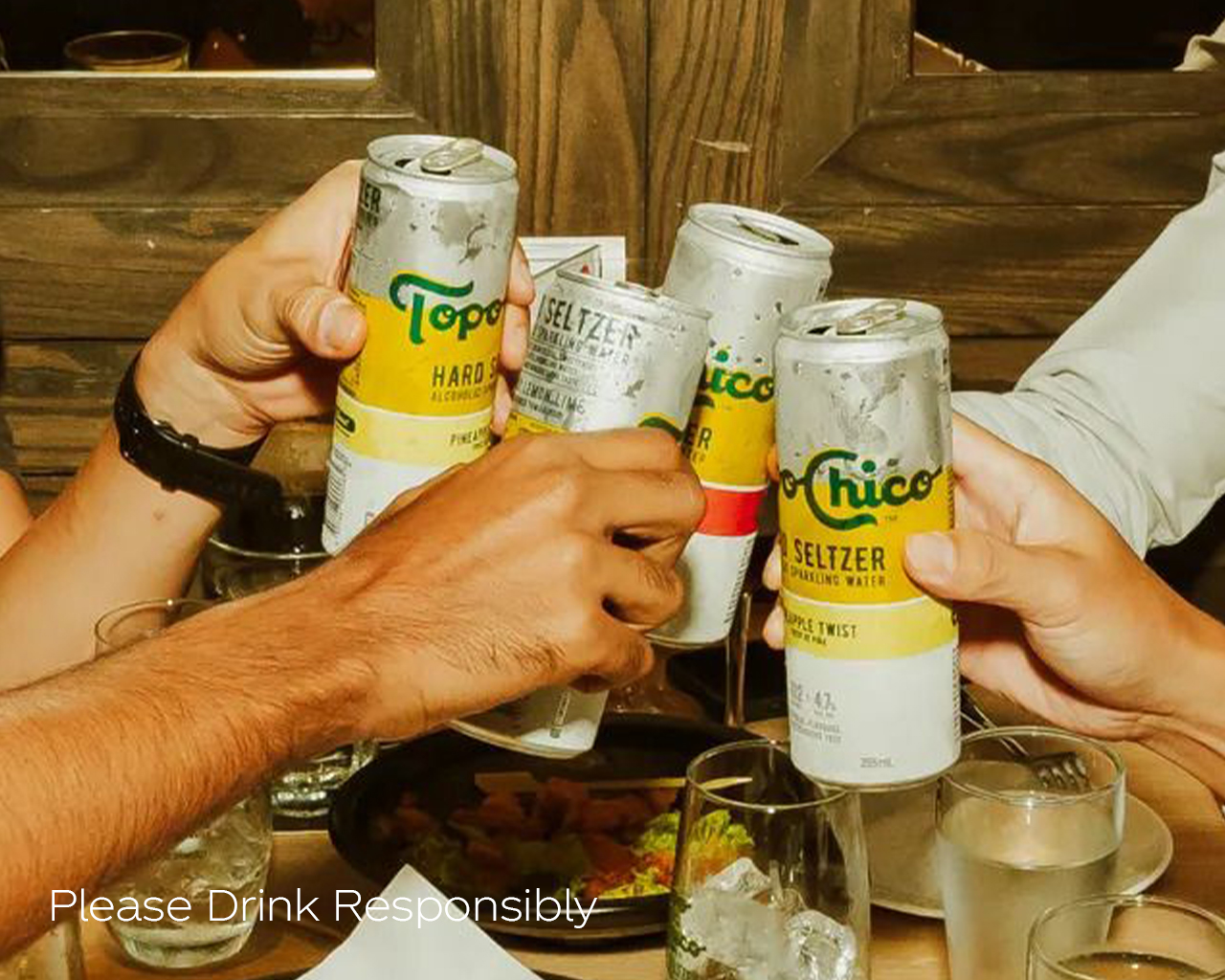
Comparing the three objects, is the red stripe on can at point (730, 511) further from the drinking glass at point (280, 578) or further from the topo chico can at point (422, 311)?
the drinking glass at point (280, 578)

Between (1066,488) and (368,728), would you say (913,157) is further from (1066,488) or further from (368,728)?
(368,728)

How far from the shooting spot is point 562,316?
1.03m

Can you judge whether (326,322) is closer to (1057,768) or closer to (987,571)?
(987,571)

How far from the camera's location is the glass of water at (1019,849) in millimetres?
1117

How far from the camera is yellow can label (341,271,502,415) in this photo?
105 cm

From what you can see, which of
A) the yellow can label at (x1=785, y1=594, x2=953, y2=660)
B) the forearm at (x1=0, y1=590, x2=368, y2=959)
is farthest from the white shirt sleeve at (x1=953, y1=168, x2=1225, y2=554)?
the forearm at (x1=0, y1=590, x2=368, y2=959)

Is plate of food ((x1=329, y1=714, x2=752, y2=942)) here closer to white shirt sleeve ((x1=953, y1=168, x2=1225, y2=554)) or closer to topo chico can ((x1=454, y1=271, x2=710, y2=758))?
topo chico can ((x1=454, y1=271, x2=710, y2=758))

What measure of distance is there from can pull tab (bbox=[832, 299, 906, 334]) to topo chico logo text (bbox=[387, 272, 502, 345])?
20cm

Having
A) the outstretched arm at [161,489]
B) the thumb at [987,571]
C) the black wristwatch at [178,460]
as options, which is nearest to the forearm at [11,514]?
the outstretched arm at [161,489]

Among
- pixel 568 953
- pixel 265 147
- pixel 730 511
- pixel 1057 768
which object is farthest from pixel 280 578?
pixel 265 147

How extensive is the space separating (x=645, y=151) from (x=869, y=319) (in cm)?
135

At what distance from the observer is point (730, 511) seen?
1132 mm

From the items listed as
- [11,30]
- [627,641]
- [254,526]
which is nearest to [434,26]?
[11,30]

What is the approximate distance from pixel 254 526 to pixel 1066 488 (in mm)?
665
